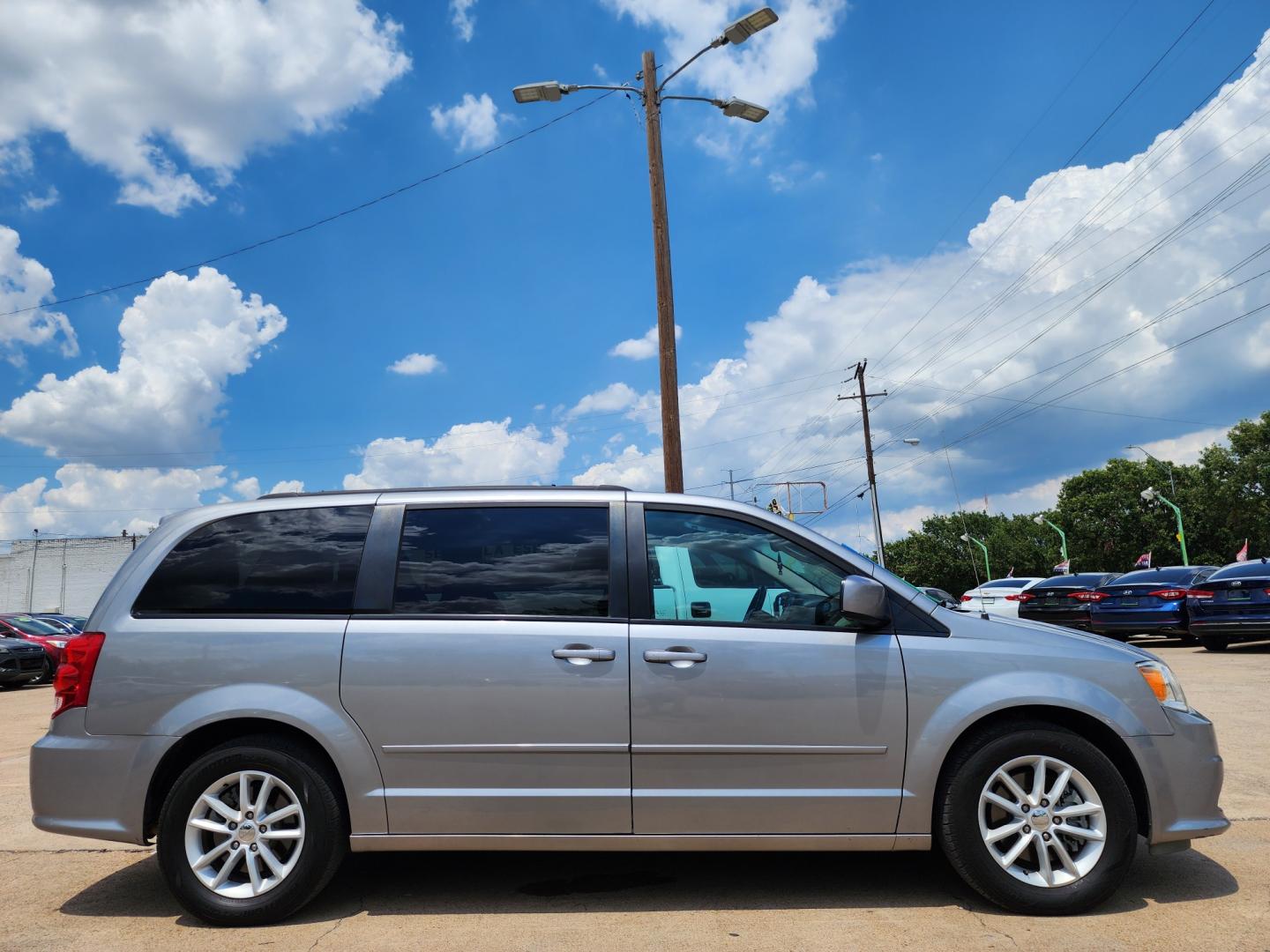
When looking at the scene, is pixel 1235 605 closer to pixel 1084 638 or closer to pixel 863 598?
pixel 1084 638

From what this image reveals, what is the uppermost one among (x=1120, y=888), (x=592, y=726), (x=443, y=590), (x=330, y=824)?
(x=443, y=590)

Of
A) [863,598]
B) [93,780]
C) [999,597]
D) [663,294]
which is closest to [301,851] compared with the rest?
[93,780]

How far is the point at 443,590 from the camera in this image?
4.18 meters

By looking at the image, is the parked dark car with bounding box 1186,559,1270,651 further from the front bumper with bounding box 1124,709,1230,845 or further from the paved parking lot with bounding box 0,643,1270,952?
the front bumper with bounding box 1124,709,1230,845

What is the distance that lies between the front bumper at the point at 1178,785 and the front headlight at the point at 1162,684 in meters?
0.08

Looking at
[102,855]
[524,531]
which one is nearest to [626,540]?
[524,531]

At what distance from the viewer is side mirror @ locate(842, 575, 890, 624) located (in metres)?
3.92

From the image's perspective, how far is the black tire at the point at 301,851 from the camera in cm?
394

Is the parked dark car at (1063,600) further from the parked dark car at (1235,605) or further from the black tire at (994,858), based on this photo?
the black tire at (994,858)

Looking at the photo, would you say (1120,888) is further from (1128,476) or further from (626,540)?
(1128,476)

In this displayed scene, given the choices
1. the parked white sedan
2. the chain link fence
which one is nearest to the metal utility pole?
the parked white sedan

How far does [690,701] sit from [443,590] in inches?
46.4

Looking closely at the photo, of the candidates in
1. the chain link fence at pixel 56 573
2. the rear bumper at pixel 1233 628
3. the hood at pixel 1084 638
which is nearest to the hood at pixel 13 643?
the hood at pixel 1084 638

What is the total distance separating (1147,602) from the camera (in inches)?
666
